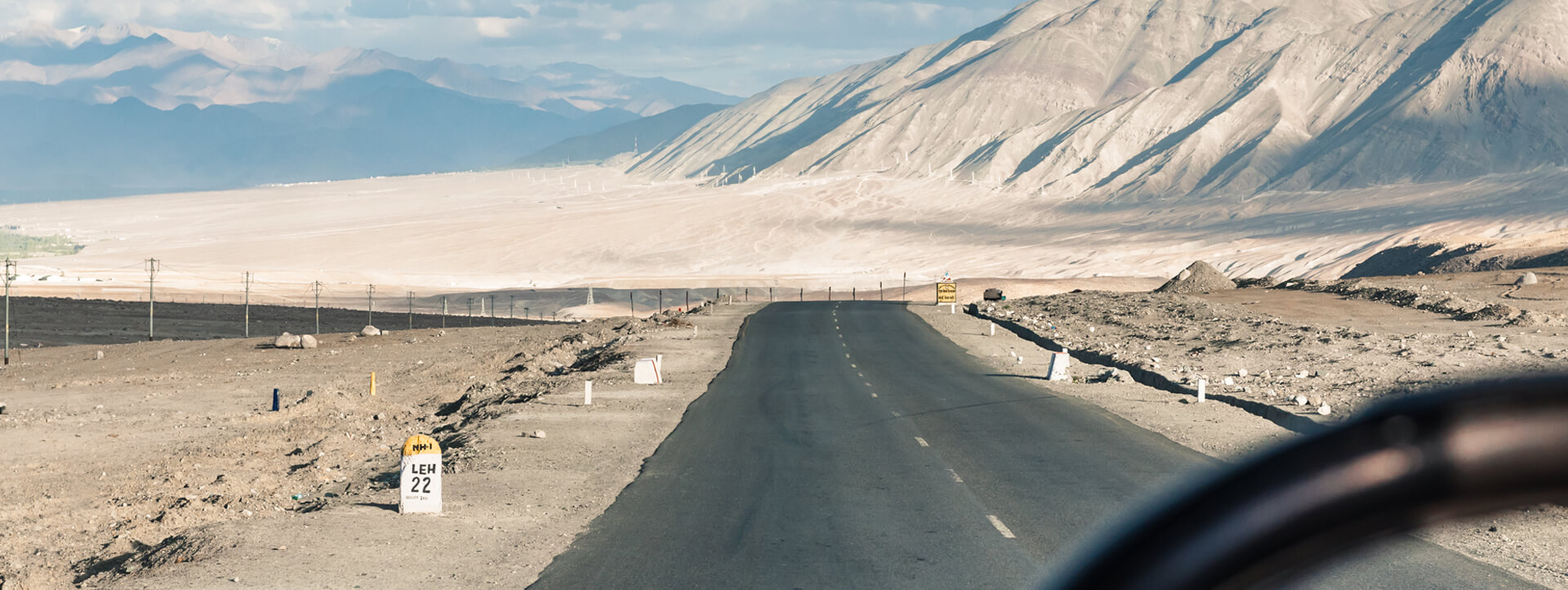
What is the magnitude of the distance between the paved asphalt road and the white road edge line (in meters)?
0.02

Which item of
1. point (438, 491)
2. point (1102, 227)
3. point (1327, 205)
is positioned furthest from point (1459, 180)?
point (438, 491)

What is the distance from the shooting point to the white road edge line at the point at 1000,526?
1327cm

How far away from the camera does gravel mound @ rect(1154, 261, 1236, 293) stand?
70.9 meters

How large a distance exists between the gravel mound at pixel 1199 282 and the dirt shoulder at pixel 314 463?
2995cm

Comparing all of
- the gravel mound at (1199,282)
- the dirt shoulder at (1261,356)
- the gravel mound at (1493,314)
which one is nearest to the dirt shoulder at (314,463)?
the dirt shoulder at (1261,356)

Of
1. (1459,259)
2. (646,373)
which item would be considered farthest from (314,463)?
(1459,259)

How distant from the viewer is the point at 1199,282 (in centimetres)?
7138

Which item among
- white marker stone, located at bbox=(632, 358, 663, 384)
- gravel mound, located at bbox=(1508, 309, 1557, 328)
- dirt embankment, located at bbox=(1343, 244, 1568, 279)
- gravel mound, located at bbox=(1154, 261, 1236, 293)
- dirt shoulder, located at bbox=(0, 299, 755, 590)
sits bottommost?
dirt shoulder, located at bbox=(0, 299, 755, 590)

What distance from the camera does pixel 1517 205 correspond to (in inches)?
6063

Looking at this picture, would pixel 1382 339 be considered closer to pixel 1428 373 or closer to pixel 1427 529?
pixel 1428 373

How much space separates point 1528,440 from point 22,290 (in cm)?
15815

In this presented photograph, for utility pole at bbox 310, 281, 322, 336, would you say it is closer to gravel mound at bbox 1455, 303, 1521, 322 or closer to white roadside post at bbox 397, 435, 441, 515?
gravel mound at bbox 1455, 303, 1521, 322

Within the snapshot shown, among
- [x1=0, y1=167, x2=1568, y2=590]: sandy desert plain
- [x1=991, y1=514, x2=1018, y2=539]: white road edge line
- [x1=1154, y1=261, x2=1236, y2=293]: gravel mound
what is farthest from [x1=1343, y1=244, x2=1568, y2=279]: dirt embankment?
[x1=991, y1=514, x2=1018, y2=539]: white road edge line

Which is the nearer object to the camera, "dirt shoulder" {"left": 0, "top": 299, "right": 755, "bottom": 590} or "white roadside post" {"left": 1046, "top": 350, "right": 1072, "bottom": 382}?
"dirt shoulder" {"left": 0, "top": 299, "right": 755, "bottom": 590}
